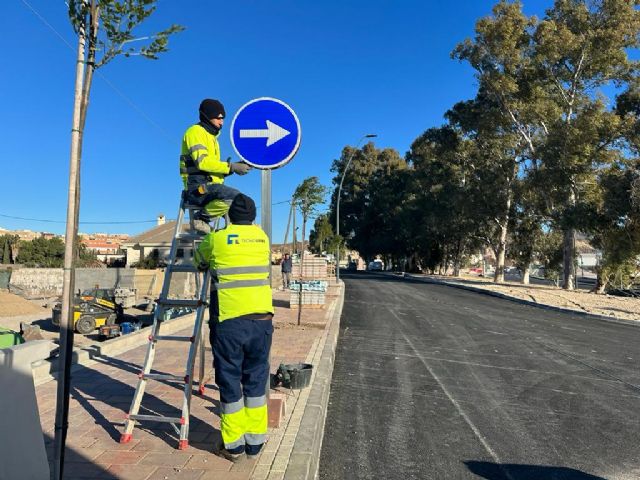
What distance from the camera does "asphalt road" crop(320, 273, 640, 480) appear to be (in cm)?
411

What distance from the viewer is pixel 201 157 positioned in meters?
3.85

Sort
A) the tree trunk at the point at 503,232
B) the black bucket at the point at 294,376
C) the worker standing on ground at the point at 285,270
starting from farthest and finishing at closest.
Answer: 1. the tree trunk at the point at 503,232
2. the worker standing on ground at the point at 285,270
3. the black bucket at the point at 294,376


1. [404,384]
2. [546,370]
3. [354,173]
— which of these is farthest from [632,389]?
[354,173]

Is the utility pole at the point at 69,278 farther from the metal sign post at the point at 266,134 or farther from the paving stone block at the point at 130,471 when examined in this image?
the metal sign post at the point at 266,134

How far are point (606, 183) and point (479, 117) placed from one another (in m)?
12.0

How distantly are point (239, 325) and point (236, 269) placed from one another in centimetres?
39

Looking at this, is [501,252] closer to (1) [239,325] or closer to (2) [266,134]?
(2) [266,134]

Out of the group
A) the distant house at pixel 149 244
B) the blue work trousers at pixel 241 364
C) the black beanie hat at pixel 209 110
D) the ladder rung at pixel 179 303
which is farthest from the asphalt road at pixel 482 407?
the distant house at pixel 149 244

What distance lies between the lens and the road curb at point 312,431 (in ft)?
11.7

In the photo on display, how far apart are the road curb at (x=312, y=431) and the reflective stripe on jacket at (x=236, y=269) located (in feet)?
3.61

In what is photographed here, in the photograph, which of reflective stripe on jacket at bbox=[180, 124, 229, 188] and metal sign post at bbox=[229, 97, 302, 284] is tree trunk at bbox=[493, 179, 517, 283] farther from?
reflective stripe on jacket at bbox=[180, 124, 229, 188]

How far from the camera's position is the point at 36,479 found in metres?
2.80

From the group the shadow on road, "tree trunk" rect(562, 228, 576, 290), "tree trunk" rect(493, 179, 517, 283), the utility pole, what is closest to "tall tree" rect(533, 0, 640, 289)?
"tree trunk" rect(562, 228, 576, 290)

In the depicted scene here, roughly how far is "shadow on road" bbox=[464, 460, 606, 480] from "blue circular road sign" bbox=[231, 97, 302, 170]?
295 centimetres
